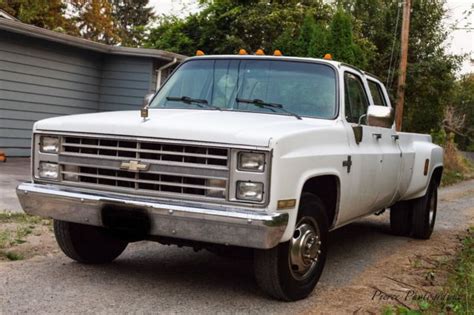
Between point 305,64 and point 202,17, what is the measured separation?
1800cm

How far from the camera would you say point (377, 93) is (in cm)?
696

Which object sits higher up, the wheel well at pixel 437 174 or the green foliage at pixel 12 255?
the wheel well at pixel 437 174

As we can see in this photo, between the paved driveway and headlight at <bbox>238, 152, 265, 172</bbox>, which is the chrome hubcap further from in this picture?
the paved driveway

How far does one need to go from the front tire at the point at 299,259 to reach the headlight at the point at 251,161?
614mm

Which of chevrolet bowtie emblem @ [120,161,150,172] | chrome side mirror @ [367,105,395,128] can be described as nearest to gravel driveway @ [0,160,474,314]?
chevrolet bowtie emblem @ [120,161,150,172]

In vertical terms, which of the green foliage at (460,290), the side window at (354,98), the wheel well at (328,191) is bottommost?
A: the green foliage at (460,290)

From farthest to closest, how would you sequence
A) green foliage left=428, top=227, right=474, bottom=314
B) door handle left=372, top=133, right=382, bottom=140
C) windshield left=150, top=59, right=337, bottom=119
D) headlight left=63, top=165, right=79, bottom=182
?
door handle left=372, top=133, right=382, bottom=140 → windshield left=150, top=59, right=337, bottom=119 → headlight left=63, top=165, right=79, bottom=182 → green foliage left=428, top=227, right=474, bottom=314

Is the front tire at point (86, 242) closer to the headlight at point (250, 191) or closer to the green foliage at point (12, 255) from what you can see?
the green foliage at point (12, 255)

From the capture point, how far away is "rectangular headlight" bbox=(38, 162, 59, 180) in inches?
185

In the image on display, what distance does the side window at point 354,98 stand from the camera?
5648 mm

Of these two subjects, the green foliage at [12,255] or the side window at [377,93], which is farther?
the side window at [377,93]

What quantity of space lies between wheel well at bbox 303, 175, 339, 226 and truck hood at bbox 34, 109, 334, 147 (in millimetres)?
440

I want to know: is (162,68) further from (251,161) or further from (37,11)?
(37,11)

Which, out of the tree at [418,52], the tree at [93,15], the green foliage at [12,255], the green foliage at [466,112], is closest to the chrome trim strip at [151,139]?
the green foliage at [12,255]
